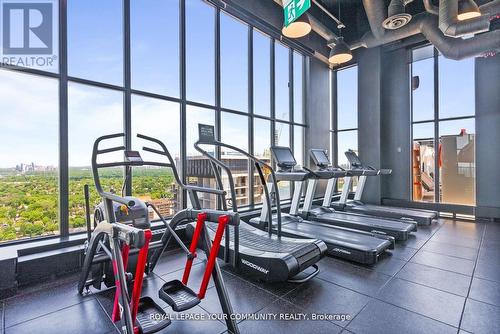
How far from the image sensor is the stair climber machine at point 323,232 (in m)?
3.25

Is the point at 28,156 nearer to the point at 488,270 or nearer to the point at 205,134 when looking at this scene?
the point at 205,134

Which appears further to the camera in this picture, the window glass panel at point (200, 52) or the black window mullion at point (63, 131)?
the window glass panel at point (200, 52)

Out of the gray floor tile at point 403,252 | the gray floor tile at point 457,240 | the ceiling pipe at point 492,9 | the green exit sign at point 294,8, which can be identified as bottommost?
the gray floor tile at point 403,252

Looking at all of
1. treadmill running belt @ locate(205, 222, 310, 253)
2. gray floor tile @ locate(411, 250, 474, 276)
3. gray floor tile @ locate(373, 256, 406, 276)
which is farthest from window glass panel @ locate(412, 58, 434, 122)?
treadmill running belt @ locate(205, 222, 310, 253)

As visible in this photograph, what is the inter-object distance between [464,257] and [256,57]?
544 cm

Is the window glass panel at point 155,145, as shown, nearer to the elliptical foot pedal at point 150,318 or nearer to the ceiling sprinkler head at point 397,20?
the elliptical foot pedal at point 150,318

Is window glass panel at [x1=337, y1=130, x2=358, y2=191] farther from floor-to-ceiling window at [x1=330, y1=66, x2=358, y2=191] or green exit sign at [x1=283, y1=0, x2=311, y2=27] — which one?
green exit sign at [x1=283, y1=0, x2=311, y2=27]

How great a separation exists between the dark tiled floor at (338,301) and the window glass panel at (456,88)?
4.27 m

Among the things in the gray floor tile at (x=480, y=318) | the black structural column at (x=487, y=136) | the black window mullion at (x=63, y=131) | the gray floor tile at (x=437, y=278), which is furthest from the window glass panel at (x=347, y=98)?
the black window mullion at (x=63, y=131)

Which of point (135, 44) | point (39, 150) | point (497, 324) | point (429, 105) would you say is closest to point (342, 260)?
point (497, 324)

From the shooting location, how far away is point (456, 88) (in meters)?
6.31

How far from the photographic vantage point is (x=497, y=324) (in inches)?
78.2

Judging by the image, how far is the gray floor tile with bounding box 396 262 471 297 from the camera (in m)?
2.57

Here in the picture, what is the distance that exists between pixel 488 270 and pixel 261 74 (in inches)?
212
